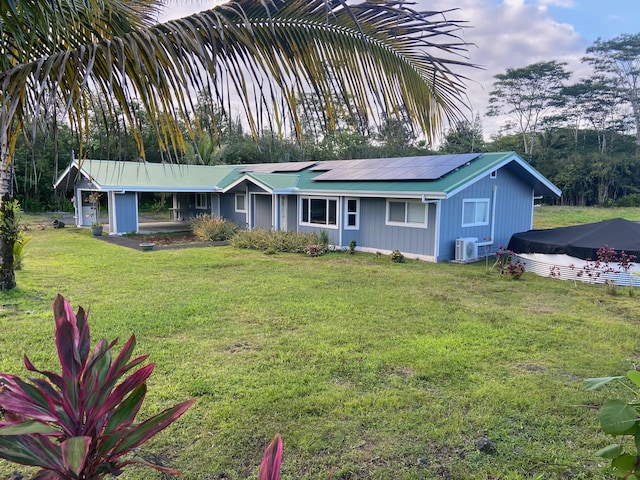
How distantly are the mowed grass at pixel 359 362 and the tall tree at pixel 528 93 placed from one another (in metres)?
40.6

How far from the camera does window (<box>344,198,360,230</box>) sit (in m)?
14.7

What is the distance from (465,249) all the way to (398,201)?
8.06ft

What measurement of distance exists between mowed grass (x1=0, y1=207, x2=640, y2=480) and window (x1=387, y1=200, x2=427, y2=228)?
3.09 m

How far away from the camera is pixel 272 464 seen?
141cm

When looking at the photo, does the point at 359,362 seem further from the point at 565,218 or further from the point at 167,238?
the point at 565,218

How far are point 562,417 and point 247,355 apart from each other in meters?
3.31

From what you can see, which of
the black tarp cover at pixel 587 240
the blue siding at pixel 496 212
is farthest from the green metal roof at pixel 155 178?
the black tarp cover at pixel 587 240

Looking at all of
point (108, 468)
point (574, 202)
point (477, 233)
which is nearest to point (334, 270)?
point (477, 233)

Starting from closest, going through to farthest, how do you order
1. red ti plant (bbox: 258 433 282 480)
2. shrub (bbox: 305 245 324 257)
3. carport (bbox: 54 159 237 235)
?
red ti plant (bbox: 258 433 282 480)
shrub (bbox: 305 245 324 257)
carport (bbox: 54 159 237 235)

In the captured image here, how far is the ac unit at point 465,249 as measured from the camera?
41.6 feet

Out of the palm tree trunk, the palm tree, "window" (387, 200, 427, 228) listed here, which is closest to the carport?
"window" (387, 200, 427, 228)

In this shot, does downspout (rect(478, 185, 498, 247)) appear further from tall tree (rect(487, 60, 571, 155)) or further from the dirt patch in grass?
tall tree (rect(487, 60, 571, 155))

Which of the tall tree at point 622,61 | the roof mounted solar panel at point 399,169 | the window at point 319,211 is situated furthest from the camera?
the tall tree at point 622,61

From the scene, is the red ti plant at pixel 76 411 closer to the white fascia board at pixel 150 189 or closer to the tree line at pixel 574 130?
the white fascia board at pixel 150 189
